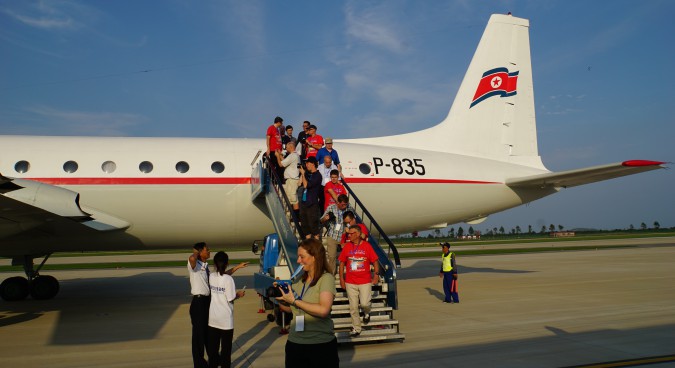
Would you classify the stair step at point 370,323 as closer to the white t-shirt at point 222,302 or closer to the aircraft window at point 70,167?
the white t-shirt at point 222,302

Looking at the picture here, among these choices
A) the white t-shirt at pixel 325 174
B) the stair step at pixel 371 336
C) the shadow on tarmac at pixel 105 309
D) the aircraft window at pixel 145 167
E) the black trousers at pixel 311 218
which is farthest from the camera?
the aircraft window at pixel 145 167

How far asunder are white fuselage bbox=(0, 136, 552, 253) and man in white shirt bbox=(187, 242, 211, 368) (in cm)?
670

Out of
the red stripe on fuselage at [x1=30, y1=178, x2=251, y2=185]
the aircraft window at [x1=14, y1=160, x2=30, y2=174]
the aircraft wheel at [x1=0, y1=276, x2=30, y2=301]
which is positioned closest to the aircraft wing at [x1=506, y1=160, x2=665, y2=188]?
the red stripe on fuselage at [x1=30, y1=178, x2=251, y2=185]

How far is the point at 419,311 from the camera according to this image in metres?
12.5

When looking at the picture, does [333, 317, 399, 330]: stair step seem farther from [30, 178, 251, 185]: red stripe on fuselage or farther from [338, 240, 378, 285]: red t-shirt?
[30, 178, 251, 185]: red stripe on fuselage

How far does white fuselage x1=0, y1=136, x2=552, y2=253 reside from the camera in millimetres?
13391

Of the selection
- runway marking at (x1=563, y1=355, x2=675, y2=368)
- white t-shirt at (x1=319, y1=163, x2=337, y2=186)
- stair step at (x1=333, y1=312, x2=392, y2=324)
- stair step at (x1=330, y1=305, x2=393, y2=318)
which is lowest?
runway marking at (x1=563, y1=355, x2=675, y2=368)

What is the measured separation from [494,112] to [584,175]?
3.97m

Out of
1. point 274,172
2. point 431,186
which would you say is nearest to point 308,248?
point 274,172

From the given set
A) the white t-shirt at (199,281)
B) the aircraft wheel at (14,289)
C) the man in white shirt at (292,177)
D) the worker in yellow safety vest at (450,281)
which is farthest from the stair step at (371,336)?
the aircraft wheel at (14,289)

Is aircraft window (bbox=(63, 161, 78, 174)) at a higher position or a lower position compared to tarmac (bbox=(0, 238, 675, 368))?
higher

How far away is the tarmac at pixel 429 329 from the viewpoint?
26.1 feet

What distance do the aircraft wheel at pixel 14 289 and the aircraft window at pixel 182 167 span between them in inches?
248

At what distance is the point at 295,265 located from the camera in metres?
9.87
